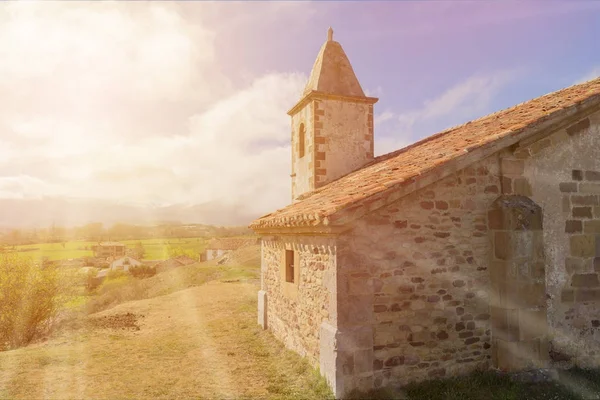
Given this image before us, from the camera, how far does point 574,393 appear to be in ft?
20.9

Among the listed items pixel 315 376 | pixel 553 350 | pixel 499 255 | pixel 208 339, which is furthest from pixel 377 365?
pixel 208 339

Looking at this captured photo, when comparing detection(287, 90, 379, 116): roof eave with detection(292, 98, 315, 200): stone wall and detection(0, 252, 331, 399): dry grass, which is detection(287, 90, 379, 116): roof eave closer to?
detection(292, 98, 315, 200): stone wall

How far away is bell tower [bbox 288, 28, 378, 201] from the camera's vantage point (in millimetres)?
12672

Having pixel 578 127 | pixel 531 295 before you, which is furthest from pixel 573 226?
→ pixel 578 127

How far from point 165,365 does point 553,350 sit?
7.48 meters

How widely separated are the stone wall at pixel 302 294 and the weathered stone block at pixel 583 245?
188 inches

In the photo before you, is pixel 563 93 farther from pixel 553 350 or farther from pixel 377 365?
pixel 377 365

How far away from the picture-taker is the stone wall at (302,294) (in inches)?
267

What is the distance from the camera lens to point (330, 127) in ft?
42.3

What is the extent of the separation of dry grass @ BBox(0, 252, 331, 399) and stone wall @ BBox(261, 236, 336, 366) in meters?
0.36

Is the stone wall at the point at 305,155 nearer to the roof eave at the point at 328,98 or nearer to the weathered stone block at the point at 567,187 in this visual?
the roof eave at the point at 328,98

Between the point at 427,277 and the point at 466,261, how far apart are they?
0.89m

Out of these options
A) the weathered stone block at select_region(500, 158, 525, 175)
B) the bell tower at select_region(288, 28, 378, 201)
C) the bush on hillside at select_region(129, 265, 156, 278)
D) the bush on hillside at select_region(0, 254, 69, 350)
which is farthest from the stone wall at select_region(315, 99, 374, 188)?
the bush on hillside at select_region(129, 265, 156, 278)

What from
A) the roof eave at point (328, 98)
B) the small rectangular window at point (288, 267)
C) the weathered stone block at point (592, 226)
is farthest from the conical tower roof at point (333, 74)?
the weathered stone block at point (592, 226)
